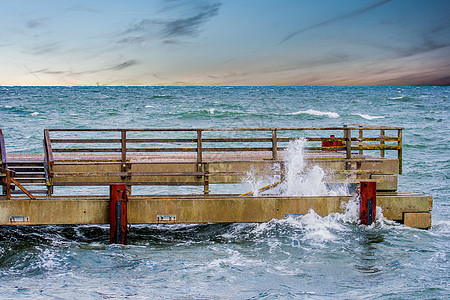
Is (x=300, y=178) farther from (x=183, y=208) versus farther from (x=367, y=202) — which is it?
(x=183, y=208)

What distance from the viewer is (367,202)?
10.4 metres

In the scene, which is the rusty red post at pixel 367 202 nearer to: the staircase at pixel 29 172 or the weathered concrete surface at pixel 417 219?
the weathered concrete surface at pixel 417 219

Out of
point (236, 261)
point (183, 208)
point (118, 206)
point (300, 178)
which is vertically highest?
point (300, 178)

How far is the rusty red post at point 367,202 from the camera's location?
34.0 feet

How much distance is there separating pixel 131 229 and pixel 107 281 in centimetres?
366

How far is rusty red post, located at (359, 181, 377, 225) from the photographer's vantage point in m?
10.4

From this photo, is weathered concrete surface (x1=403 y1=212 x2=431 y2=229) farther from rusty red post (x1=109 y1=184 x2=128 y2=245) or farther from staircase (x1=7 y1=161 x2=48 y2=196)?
staircase (x1=7 y1=161 x2=48 y2=196)

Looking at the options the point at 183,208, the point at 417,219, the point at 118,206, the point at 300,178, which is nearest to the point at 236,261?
the point at 183,208

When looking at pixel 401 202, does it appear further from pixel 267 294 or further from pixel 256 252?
pixel 267 294

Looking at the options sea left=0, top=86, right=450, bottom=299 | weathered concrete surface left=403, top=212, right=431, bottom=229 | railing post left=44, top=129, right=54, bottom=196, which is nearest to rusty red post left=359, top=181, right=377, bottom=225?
sea left=0, top=86, right=450, bottom=299

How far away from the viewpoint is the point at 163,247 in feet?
34.6

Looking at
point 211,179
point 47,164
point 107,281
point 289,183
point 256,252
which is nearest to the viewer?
point 107,281

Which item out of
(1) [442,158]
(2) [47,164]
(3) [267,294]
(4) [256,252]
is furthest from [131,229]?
(1) [442,158]

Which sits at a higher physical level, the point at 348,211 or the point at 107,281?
the point at 348,211
